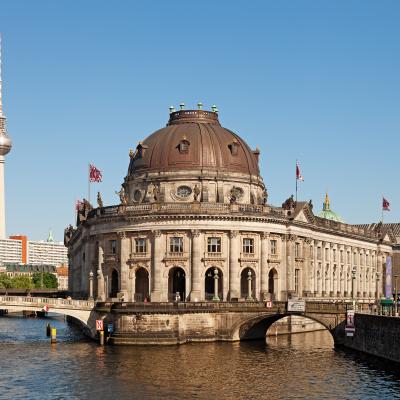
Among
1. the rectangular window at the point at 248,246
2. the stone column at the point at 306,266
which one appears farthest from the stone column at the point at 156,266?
the stone column at the point at 306,266

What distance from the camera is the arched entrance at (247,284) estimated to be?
113 meters

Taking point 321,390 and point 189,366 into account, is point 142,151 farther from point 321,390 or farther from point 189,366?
point 321,390

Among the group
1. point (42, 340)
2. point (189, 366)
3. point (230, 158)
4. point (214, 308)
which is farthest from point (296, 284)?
point (189, 366)

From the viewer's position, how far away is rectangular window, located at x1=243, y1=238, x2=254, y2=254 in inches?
4498

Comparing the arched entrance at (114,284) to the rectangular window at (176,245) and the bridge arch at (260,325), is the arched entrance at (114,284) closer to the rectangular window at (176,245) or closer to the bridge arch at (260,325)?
the rectangular window at (176,245)

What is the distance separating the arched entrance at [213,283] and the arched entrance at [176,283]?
3.05 metres

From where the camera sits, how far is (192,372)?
73.5 metres

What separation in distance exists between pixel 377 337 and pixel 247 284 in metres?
36.2

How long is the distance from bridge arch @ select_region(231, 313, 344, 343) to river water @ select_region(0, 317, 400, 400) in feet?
8.76

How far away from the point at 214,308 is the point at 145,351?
1341cm

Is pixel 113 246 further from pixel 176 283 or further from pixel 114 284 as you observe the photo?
pixel 176 283

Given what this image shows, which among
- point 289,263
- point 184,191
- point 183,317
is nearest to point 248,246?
point 289,263

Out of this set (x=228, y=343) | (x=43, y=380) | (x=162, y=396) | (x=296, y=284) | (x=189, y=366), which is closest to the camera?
(x=162, y=396)

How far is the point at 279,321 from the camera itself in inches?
4461
